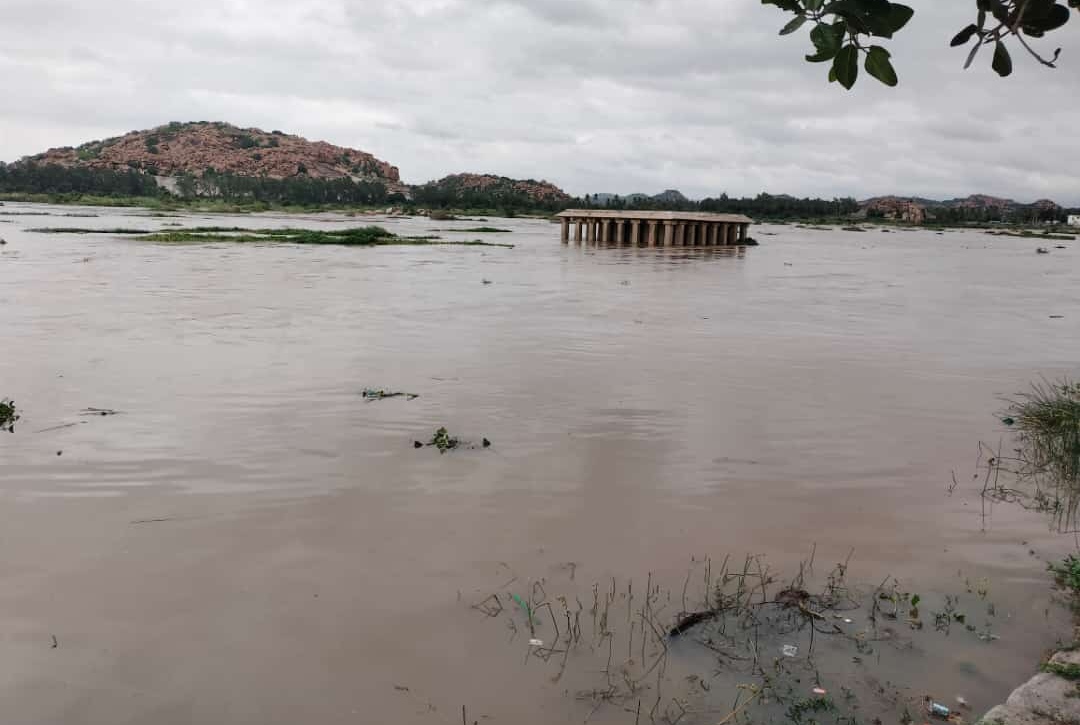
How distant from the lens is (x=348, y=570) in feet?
15.4

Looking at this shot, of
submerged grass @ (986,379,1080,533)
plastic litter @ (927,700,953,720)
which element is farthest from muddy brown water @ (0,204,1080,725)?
submerged grass @ (986,379,1080,533)

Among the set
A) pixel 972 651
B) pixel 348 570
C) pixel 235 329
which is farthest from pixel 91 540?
pixel 235 329

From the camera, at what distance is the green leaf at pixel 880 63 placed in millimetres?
2465

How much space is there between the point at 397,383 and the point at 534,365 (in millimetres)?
2093

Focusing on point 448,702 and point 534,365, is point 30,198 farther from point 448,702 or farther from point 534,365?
point 448,702

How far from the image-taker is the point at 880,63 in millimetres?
2480

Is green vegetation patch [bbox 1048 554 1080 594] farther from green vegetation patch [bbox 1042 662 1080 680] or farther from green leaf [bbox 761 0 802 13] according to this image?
green leaf [bbox 761 0 802 13]

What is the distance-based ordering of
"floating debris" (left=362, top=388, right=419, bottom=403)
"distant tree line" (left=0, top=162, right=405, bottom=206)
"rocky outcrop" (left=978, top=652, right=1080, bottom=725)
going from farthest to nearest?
"distant tree line" (left=0, top=162, right=405, bottom=206)
"floating debris" (left=362, top=388, right=419, bottom=403)
"rocky outcrop" (left=978, top=652, right=1080, bottom=725)

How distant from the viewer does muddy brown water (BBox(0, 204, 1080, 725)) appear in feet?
12.1

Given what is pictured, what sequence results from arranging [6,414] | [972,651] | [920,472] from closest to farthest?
[972,651] < [920,472] < [6,414]

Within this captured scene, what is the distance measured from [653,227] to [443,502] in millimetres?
38074

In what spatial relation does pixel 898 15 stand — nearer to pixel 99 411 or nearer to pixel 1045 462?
pixel 1045 462

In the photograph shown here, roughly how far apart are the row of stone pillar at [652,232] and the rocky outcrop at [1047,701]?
1534 inches

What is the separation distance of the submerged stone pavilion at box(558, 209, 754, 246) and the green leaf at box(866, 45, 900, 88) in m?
38.6
